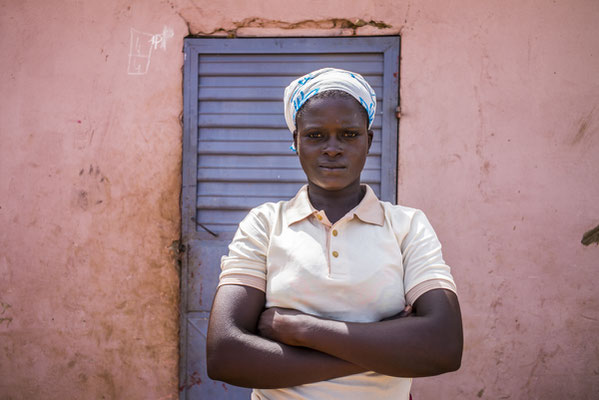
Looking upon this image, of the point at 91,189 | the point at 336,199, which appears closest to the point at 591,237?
the point at 336,199

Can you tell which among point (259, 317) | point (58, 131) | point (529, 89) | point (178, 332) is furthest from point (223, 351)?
point (529, 89)

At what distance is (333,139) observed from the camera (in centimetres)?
149

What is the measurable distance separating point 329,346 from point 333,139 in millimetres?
663

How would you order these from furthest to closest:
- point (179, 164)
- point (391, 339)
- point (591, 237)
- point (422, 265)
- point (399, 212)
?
1. point (179, 164)
2. point (591, 237)
3. point (399, 212)
4. point (422, 265)
5. point (391, 339)

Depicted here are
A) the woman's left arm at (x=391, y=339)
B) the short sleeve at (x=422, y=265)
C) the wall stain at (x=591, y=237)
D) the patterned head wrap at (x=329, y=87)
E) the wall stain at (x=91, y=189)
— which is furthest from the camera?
the wall stain at (x=91, y=189)

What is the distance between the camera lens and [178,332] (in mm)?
2910

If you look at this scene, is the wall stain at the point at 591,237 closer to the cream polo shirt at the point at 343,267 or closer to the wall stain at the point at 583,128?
the wall stain at the point at 583,128

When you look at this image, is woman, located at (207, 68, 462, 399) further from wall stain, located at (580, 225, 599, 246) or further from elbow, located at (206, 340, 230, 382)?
wall stain, located at (580, 225, 599, 246)

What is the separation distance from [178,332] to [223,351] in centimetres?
171

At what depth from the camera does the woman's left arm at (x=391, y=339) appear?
1.28m

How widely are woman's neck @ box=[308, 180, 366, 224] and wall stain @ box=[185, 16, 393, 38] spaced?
1.62 metres

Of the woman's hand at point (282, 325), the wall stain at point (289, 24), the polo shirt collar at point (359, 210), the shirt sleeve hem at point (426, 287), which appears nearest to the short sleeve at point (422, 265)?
the shirt sleeve hem at point (426, 287)

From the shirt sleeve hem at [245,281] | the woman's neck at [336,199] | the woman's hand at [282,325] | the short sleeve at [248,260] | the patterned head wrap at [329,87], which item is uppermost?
the patterned head wrap at [329,87]

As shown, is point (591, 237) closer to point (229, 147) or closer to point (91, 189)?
point (229, 147)
